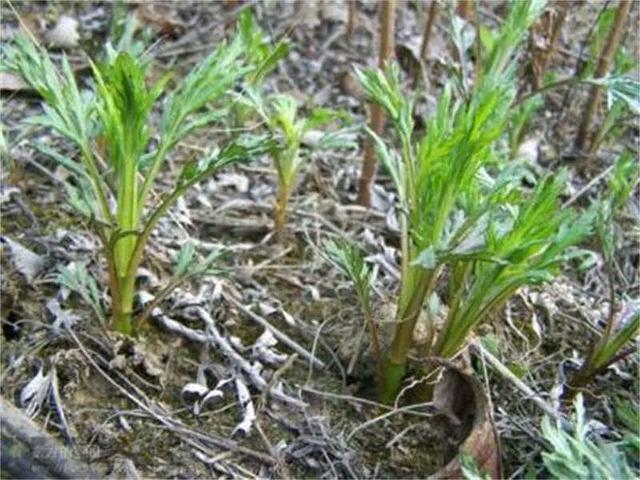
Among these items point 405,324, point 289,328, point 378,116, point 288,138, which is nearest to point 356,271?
point 405,324

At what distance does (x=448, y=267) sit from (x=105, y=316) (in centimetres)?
64

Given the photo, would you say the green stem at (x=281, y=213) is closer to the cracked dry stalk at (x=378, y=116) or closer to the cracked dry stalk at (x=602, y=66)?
the cracked dry stalk at (x=378, y=116)

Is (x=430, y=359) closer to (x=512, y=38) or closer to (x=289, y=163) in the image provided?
(x=289, y=163)

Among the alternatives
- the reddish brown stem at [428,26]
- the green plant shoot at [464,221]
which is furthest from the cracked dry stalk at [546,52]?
the green plant shoot at [464,221]

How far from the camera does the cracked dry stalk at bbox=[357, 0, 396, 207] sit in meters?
2.09

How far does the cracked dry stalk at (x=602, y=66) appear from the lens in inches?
91.0

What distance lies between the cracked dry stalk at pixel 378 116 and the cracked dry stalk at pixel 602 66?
0.47m

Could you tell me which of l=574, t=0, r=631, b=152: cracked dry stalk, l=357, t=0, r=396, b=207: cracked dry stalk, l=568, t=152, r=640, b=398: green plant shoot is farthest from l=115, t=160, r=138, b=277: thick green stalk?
l=574, t=0, r=631, b=152: cracked dry stalk

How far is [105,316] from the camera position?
1830 mm

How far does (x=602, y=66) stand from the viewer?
2.37 m

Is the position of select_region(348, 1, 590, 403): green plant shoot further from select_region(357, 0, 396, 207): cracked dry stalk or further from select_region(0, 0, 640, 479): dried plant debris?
select_region(357, 0, 396, 207): cracked dry stalk

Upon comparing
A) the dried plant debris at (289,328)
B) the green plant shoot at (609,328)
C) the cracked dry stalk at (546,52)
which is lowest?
the dried plant debris at (289,328)

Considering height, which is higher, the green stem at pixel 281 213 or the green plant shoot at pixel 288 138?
the green plant shoot at pixel 288 138

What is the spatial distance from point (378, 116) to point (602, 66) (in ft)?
1.87
